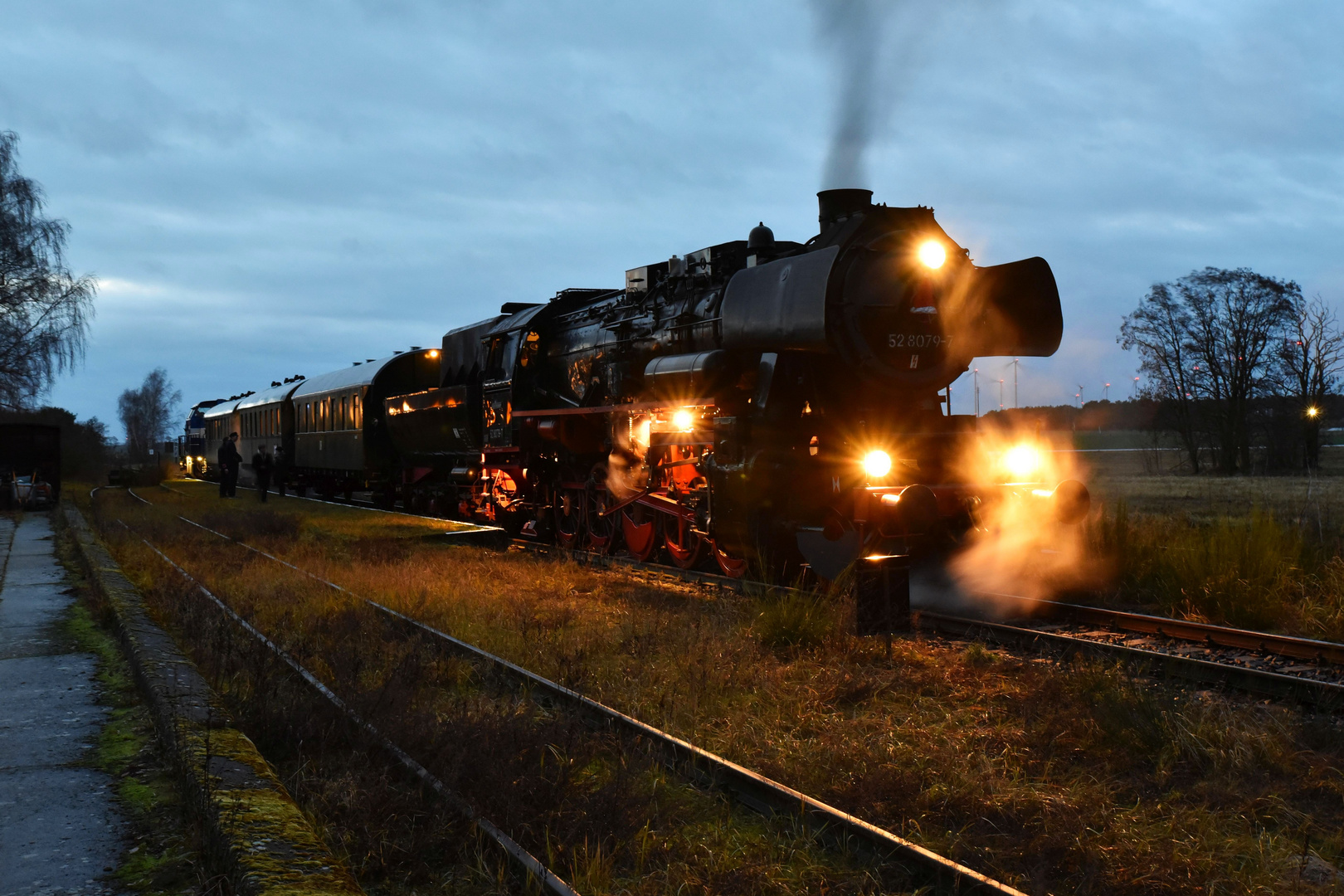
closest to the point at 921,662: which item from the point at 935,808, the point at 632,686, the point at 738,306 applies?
the point at 632,686

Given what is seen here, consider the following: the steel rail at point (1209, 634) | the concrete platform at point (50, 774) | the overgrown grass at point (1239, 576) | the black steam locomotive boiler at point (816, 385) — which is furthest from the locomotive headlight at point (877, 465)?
the concrete platform at point (50, 774)

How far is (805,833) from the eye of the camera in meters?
3.29

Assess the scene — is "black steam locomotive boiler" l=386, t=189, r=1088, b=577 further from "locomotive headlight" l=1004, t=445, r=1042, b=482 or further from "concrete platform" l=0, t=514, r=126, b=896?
"concrete platform" l=0, t=514, r=126, b=896

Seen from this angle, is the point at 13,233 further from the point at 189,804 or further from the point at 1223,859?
the point at 1223,859

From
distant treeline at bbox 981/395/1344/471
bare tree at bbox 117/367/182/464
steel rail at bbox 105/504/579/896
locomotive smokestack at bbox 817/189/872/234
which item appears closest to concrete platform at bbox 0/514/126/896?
steel rail at bbox 105/504/579/896

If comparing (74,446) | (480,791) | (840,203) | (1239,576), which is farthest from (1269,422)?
(74,446)

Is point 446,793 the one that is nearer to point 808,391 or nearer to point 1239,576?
point 808,391

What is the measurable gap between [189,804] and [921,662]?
3938 mm

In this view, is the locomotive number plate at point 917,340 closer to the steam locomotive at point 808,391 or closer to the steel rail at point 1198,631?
the steam locomotive at point 808,391

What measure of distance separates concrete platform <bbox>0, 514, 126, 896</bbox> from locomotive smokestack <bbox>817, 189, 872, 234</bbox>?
627cm

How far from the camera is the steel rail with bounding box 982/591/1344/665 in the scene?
18.2ft

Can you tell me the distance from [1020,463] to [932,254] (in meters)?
1.89

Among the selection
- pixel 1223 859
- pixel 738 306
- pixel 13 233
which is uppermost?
pixel 13 233

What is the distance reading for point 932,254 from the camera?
7852mm
